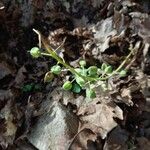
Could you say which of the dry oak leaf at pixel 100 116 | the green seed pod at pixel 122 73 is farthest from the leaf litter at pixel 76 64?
the green seed pod at pixel 122 73

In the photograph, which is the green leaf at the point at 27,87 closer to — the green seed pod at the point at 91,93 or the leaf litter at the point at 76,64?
the leaf litter at the point at 76,64

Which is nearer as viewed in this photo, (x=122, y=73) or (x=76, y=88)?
(x=122, y=73)

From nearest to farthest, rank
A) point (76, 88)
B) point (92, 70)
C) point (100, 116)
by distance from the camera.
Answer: point (92, 70) < point (100, 116) < point (76, 88)

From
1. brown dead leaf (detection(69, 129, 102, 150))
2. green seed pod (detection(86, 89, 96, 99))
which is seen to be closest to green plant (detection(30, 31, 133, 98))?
green seed pod (detection(86, 89, 96, 99))

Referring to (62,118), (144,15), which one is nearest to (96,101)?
(62,118)

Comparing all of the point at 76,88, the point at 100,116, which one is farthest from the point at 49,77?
the point at 100,116

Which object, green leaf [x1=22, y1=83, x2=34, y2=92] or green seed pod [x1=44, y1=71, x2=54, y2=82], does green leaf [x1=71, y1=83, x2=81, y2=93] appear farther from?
green leaf [x1=22, y1=83, x2=34, y2=92]

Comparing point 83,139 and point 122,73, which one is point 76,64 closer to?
point 122,73

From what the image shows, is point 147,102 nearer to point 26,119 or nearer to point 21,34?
point 26,119

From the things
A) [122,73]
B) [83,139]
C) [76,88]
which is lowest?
[83,139]
